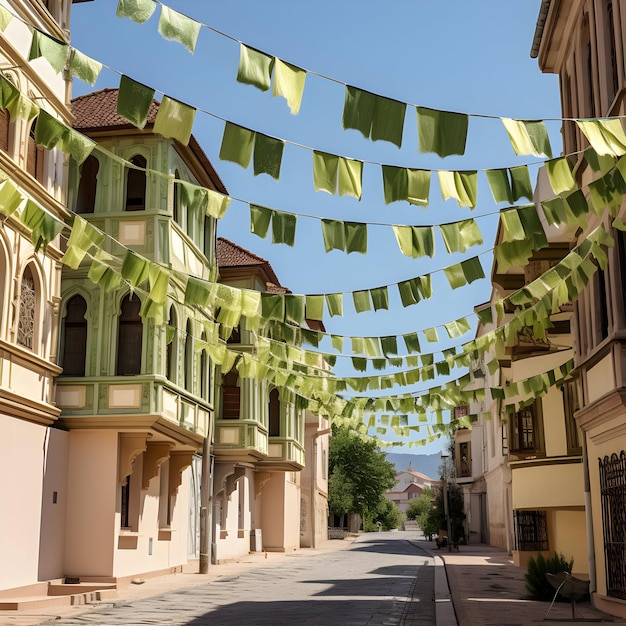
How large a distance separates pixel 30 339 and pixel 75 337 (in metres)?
2.75

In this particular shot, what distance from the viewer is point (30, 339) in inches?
681

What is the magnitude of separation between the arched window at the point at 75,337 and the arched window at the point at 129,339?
0.77 metres

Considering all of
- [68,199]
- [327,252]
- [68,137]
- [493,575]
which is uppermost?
[68,199]

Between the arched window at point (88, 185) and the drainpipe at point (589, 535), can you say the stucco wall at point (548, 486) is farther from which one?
the arched window at point (88, 185)

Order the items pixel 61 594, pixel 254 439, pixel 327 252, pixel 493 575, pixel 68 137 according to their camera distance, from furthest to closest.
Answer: pixel 254 439, pixel 493 575, pixel 61 594, pixel 327 252, pixel 68 137

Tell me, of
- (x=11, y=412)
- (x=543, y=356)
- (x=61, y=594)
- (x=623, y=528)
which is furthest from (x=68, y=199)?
(x=623, y=528)

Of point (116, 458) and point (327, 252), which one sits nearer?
point (327, 252)

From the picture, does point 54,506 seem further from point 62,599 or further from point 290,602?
point 290,602

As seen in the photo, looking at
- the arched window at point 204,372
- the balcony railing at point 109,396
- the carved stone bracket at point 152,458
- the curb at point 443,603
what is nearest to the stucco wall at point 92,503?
the balcony railing at point 109,396

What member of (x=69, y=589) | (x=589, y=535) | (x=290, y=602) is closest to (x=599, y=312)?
(x=589, y=535)

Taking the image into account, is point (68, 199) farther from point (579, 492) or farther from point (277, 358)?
point (579, 492)

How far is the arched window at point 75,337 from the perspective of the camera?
65.2 ft

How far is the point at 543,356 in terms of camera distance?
865 inches

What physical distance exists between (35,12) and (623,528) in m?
13.9
